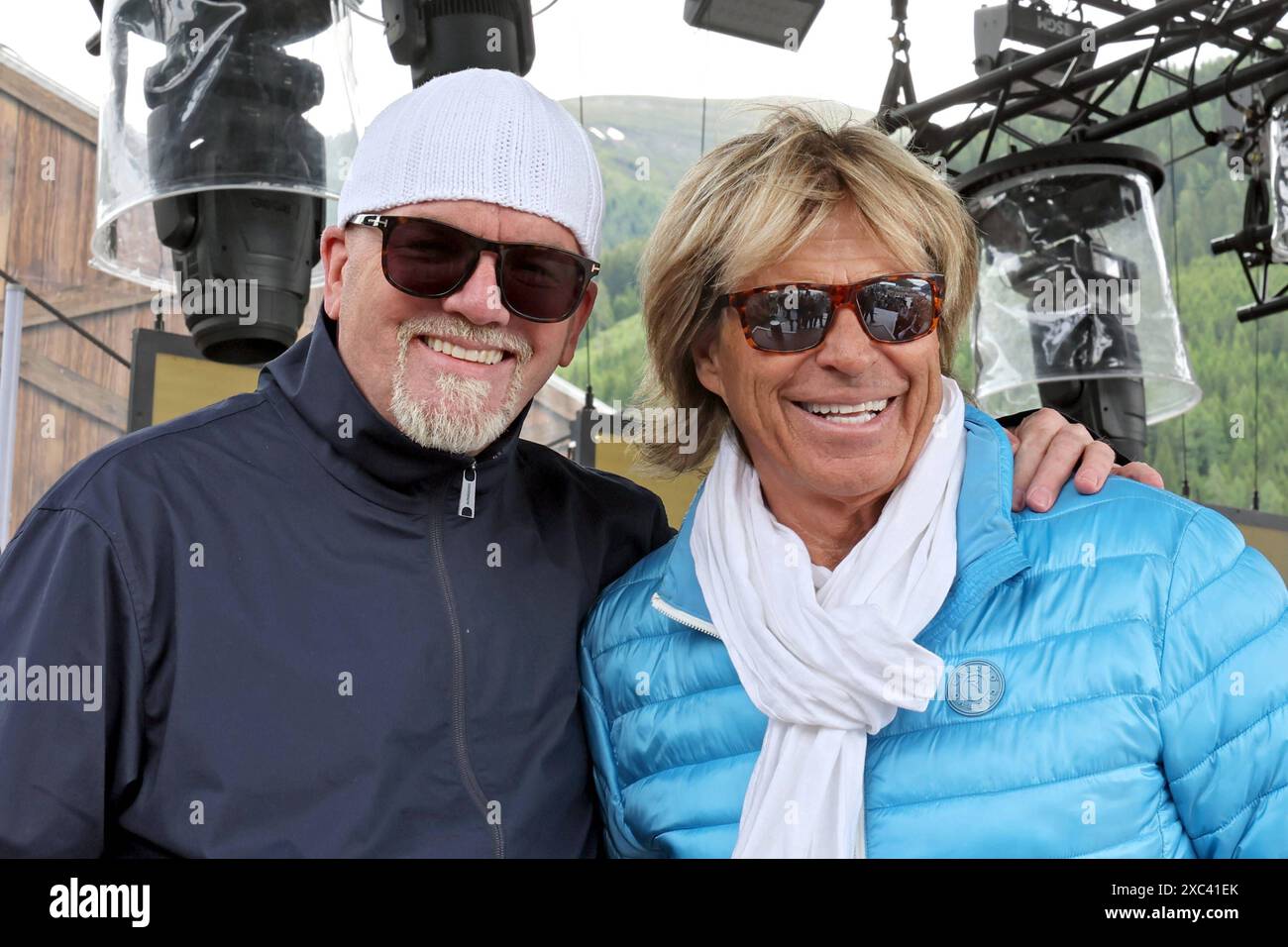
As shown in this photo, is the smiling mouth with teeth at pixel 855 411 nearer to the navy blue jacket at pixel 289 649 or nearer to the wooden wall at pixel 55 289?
the navy blue jacket at pixel 289 649

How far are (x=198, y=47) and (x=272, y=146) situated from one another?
7.9 inches

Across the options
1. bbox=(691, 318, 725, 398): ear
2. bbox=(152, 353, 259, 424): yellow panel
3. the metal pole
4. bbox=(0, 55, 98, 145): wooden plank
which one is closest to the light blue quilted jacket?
bbox=(691, 318, 725, 398): ear

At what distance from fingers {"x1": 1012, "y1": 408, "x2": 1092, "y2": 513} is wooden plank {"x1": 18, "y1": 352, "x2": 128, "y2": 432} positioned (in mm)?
7024

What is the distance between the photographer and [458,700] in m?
1.43

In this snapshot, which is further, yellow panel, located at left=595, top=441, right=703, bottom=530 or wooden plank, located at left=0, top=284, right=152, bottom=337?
wooden plank, located at left=0, top=284, right=152, bottom=337

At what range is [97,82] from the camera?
7.97ft

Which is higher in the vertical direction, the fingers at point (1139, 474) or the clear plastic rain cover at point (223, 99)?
the clear plastic rain cover at point (223, 99)

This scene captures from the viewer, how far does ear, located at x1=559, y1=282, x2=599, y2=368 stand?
64.5 inches

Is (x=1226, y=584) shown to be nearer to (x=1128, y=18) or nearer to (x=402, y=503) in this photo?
(x=402, y=503)

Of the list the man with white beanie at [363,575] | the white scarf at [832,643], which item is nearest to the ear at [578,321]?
the man with white beanie at [363,575]

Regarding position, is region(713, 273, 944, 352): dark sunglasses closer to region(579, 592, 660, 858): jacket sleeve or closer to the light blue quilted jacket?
the light blue quilted jacket

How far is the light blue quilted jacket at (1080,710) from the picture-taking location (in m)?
1.27

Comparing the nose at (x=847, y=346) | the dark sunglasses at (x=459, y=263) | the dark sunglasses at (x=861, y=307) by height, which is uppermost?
the dark sunglasses at (x=459, y=263)

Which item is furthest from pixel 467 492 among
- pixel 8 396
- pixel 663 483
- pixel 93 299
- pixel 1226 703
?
pixel 93 299
